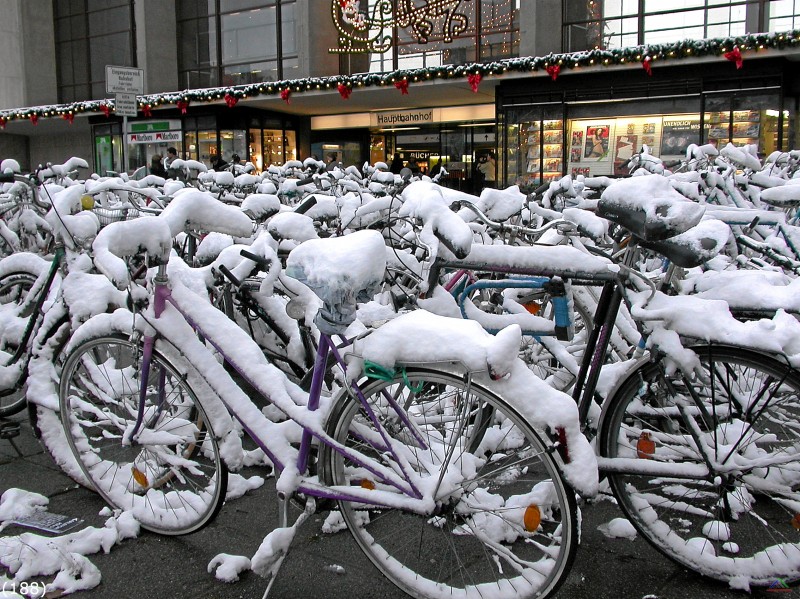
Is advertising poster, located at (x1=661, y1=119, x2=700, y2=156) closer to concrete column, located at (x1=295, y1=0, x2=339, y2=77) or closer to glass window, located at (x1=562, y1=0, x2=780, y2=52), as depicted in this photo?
glass window, located at (x1=562, y1=0, x2=780, y2=52)

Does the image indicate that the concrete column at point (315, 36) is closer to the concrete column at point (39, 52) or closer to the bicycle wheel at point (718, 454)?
the concrete column at point (39, 52)

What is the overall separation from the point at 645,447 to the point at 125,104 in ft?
31.9

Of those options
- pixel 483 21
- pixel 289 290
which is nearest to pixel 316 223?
pixel 289 290

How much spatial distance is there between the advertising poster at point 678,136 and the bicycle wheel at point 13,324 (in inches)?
602

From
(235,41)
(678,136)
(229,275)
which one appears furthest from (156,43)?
(229,275)

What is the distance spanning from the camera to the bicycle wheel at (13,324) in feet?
11.6

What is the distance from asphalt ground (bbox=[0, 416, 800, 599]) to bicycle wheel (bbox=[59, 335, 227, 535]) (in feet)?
0.42

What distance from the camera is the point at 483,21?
21.0m

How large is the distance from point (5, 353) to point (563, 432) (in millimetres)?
3017

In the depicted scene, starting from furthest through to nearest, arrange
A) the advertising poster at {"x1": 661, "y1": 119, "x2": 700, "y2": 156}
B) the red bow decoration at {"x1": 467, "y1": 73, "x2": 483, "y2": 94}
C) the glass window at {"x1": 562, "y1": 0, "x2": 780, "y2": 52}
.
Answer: the glass window at {"x1": 562, "y1": 0, "x2": 780, "y2": 52} < the red bow decoration at {"x1": 467, "y1": 73, "x2": 483, "y2": 94} < the advertising poster at {"x1": 661, "y1": 119, "x2": 700, "y2": 156}

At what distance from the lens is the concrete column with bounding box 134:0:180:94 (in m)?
25.3

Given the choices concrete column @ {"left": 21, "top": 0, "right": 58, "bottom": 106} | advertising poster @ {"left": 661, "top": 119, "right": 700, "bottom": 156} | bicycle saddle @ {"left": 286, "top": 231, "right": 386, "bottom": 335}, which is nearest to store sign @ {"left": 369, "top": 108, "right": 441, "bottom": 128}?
advertising poster @ {"left": 661, "top": 119, "right": 700, "bottom": 156}

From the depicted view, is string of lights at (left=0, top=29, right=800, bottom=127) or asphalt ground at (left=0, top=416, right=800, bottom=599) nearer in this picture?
asphalt ground at (left=0, top=416, right=800, bottom=599)

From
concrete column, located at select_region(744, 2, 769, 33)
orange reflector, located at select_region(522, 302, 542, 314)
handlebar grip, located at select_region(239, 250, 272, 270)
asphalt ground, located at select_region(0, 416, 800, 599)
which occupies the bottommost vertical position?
asphalt ground, located at select_region(0, 416, 800, 599)
